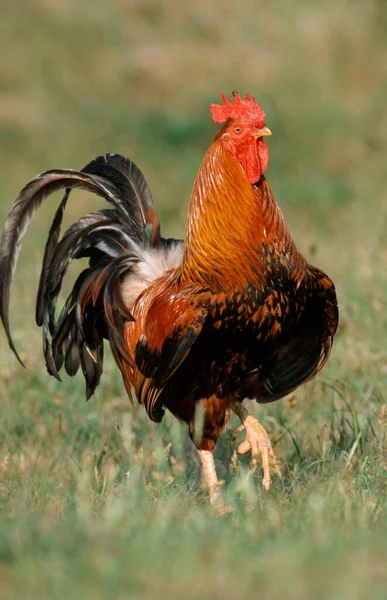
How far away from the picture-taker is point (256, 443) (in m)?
4.72

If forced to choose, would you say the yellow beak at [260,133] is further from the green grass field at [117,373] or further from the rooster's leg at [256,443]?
the green grass field at [117,373]

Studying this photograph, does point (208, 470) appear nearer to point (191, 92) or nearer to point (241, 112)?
point (241, 112)

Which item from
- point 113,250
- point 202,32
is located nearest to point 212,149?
point 113,250

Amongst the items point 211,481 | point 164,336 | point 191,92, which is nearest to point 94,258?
point 164,336

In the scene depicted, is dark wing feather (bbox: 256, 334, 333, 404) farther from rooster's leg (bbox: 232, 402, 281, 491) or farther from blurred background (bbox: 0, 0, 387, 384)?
blurred background (bbox: 0, 0, 387, 384)

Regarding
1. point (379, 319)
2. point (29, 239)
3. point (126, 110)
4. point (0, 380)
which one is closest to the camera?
point (0, 380)

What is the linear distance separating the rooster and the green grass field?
0.34 meters

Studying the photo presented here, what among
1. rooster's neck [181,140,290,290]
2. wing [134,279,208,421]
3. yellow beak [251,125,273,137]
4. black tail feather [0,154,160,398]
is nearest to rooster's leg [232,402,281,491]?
wing [134,279,208,421]

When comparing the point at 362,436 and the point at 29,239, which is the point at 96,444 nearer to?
the point at 362,436

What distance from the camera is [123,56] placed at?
15.0 meters

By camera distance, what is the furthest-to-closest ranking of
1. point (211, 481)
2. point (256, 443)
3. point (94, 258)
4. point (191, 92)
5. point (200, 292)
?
point (191, 92) < point (94, 258) < point (256, 443) < point (211, 481) < point (200, 292)

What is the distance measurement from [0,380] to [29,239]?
172 inches

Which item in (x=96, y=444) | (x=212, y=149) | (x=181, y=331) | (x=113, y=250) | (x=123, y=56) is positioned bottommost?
(x=96, y=444)

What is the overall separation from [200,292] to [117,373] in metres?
1.89
